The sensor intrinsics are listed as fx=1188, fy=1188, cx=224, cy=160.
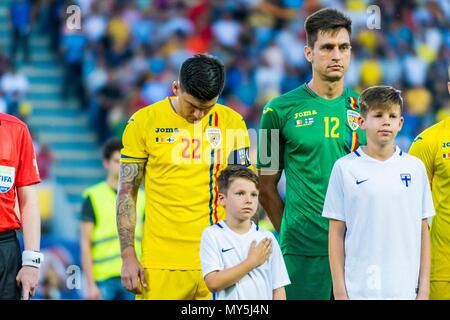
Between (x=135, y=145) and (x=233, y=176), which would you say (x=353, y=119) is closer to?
(x=233, y=176)

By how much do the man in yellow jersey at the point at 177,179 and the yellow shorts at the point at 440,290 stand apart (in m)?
1.32

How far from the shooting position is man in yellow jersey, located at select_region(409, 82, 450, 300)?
6926 mm

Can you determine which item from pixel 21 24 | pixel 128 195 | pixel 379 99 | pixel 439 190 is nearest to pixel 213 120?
pixel 128 195

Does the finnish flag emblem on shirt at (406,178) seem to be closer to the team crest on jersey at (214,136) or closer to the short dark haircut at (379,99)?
the short dark haircut at (379,99)

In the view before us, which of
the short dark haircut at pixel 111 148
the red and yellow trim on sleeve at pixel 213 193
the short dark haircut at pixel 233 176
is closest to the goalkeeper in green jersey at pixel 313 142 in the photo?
the red and yellow trim on sleeve at pixel 213 193

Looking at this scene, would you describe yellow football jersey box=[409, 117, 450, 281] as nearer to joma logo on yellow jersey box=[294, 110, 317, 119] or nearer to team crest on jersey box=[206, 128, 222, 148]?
joma logo on yellow jersey box=[294, 110, 317, 119]

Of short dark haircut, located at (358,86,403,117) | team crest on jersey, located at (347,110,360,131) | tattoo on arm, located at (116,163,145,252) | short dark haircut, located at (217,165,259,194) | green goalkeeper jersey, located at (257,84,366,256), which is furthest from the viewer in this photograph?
team crest on jersey, located at (347,110,360,131)

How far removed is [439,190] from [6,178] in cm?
251

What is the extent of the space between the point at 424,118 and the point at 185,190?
9.72 metres

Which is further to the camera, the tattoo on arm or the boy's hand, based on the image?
the tattoo on arm

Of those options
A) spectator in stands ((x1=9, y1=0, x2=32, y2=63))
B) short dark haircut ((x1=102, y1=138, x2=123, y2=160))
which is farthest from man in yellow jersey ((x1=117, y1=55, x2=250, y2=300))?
spectator in stands ((x1=9, y1=0, x2=32, y2=63))

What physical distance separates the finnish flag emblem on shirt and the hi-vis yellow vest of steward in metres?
3.76

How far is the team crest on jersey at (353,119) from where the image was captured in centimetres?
707
